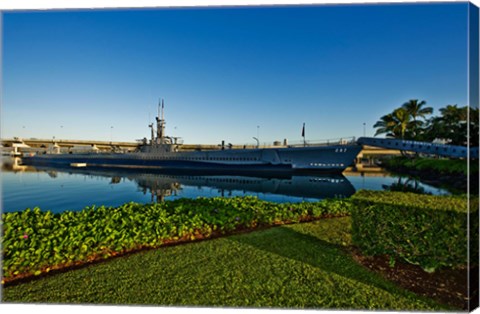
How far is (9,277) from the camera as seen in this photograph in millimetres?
3025

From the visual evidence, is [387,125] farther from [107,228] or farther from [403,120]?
[107,228]

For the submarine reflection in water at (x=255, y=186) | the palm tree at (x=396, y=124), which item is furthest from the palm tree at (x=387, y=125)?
the submarine reflection in water at (x=255, y=186)

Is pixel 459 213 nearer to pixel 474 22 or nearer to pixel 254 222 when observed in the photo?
pixel 474 22

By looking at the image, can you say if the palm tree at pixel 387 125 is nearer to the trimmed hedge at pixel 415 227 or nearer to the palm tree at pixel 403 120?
the palm tree at pixel 403 120

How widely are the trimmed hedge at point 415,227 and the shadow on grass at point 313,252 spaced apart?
0.44m

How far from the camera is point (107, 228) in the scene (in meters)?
3.59

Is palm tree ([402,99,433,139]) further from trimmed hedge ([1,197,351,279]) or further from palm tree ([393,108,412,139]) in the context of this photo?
trimmed hedge ([1,197,351,279])

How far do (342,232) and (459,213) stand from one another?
93.9 inches

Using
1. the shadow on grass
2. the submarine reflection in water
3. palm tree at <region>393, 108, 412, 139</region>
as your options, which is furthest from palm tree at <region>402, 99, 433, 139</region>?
the shadow on grass

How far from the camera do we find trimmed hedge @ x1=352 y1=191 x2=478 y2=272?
285 cm

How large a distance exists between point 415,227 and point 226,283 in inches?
105

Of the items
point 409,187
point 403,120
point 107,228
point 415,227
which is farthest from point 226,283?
point 403,120

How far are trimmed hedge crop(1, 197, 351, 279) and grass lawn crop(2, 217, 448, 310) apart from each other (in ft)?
0.77

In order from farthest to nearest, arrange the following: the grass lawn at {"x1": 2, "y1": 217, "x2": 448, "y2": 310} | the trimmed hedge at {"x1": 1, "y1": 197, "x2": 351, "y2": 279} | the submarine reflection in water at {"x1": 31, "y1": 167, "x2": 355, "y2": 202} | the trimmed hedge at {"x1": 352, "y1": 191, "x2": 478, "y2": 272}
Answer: the submarine reflection in water at {"x1": 31, "y1": 167, "x2": 355, "y2": 202}, the trimmed hedge at {"x1": 1, "y1": 197, "x2": 351, "y2": 279}, the trimmed hedge at {"x1": 352, "y1": 191, "x2": 478, "y2": 272}, the grass lawn at {"x1": 2, "y1": 217, "x2": 448, "y2": 310}
